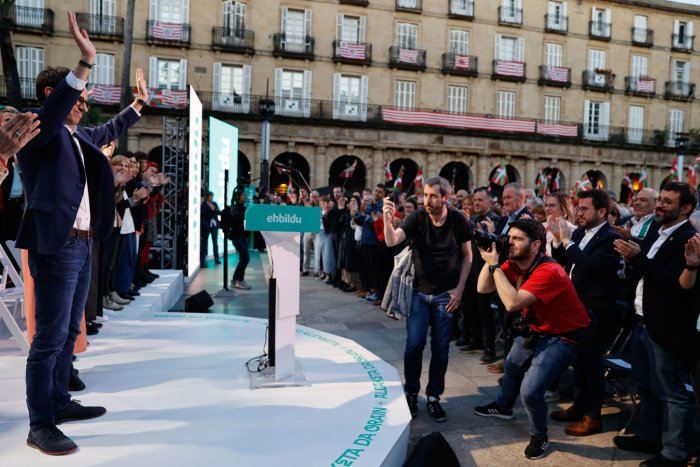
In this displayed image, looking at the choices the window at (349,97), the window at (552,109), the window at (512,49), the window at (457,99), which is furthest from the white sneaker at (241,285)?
the window at (552,109)

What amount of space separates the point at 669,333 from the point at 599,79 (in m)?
30.7

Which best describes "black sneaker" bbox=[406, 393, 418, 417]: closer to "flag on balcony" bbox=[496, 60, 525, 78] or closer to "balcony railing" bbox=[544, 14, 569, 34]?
"flag on balcony" bbox=[496, 60, 525, 78]

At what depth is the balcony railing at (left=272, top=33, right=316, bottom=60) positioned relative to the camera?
24828 mm

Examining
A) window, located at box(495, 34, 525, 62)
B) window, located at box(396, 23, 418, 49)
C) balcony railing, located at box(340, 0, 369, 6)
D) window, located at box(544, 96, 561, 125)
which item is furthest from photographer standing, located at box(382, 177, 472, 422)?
window, located at box(544, 96, 561, 125)

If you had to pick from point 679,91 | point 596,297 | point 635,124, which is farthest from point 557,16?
point 596,297

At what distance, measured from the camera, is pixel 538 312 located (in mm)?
3600

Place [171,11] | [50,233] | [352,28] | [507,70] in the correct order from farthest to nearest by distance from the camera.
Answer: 1. [507,70]
2. [352,28]
3. [171,11]
4. [50,233]

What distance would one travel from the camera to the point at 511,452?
11.5ft

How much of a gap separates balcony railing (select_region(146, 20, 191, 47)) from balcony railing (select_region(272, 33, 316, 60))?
4141mm

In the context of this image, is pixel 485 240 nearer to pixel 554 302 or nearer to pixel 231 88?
pixel 554 302

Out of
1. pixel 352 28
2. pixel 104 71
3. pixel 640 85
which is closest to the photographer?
pixel 104 71

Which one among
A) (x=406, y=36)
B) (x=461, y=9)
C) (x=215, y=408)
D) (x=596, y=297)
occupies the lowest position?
(x=215, y=408)

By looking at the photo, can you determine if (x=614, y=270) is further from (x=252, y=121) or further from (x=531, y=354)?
(x=252, y=121)

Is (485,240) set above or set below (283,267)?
above
